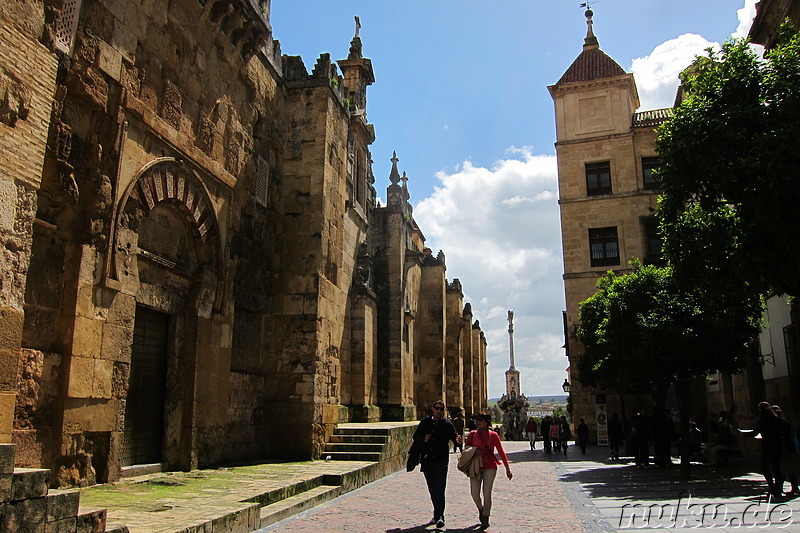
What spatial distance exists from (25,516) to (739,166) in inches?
363

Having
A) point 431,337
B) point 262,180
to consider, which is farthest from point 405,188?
point 262,180

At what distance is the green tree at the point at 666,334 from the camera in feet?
49.5

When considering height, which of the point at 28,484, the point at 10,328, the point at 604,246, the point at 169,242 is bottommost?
the point at 28,484

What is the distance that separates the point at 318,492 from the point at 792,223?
7.67m

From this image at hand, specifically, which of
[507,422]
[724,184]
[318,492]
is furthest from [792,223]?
[507,422]

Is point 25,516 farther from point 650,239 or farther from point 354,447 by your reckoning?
point 650,239

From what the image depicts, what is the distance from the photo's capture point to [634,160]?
29.2 meters

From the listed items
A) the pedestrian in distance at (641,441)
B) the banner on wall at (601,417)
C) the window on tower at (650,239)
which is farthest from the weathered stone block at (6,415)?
the window on tower at (650,239)

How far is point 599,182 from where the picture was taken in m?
29.6

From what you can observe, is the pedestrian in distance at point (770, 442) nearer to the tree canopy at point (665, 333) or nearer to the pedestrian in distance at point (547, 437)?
the tree canopy at point (665, 333)

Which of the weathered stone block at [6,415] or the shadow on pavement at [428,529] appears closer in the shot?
the weathered stone block at [6,415]

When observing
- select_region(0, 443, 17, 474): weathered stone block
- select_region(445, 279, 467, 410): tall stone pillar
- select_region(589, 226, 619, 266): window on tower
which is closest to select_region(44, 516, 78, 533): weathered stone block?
select_region(0, 443, 17, 474): weathered stone block

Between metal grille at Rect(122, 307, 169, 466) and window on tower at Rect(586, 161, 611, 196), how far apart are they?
24034 millimetres

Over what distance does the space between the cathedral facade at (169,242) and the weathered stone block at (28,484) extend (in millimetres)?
1730
